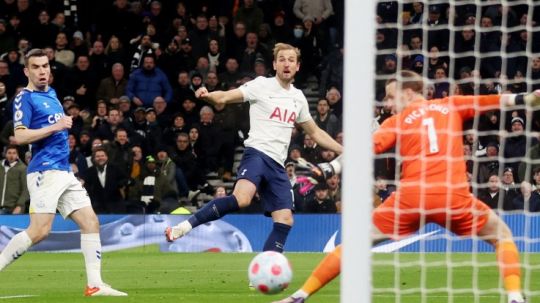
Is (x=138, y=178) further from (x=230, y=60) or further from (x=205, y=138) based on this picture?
(x=230, y=60)

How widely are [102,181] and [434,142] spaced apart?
12716mm

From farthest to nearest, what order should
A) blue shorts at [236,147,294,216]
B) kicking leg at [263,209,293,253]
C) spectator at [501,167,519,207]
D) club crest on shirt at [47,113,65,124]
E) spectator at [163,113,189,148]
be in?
spectator at [163,113,189,148] → spectator at [501,167,519,207] → blue shorts at [236,147,294,216] → kicking leg at [263,209,293,253] → club crest on shirt at [47,113,65,124]

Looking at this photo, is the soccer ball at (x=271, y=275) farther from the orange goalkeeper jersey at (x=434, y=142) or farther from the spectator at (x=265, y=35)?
the spectator at (x=265, y=35)

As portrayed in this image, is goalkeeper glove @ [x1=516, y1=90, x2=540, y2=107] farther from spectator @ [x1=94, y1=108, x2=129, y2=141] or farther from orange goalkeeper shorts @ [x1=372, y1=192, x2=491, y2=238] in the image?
spectator @ [x1=94, y1=108, x2=129, y2=141]

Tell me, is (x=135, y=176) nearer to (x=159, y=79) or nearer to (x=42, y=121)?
(x=159, y=79)

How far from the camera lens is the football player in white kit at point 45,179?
11438 millimetres

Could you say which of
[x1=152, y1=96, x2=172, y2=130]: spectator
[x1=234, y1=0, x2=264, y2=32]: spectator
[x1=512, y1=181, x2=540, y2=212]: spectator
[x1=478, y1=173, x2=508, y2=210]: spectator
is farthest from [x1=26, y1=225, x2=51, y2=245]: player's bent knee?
[x1=234, y1=0, x2=264, y2=32]: spectator

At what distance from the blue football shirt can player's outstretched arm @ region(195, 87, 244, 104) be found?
1288 millimetres

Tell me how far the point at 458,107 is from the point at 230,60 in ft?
46.9

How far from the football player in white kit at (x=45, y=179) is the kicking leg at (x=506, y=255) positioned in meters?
3.51

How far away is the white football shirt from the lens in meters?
12.6

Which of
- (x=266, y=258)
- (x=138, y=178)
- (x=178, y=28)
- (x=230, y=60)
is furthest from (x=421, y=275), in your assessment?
(x=178, y=28)

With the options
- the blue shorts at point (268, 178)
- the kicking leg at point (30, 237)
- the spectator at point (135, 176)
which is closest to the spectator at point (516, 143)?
the spectator at point (135, 176)

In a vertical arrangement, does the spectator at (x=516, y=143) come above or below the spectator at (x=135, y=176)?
above
